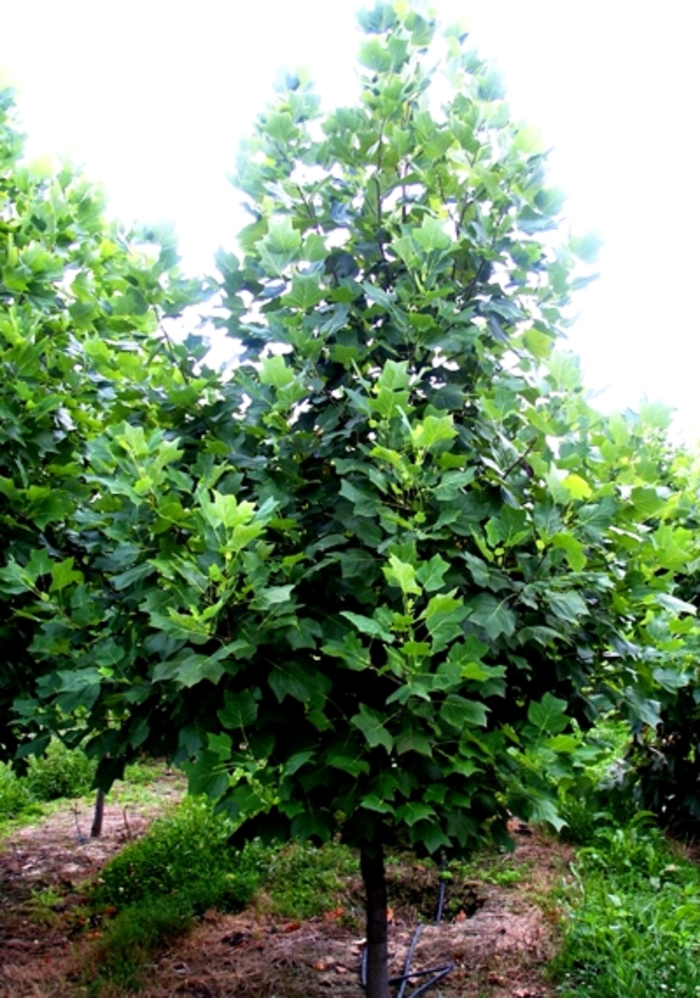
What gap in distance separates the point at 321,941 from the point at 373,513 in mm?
2847

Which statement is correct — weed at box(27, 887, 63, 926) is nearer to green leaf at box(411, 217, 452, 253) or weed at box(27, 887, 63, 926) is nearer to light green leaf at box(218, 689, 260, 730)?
light green leaf at box(218, 689, 260, 730)

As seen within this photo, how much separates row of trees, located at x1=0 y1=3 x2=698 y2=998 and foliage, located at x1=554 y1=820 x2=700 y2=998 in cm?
99

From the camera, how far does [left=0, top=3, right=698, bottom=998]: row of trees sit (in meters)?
2.43

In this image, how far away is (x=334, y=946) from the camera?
421 cm

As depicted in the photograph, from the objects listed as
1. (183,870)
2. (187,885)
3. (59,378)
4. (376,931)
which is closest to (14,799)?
(183,870)

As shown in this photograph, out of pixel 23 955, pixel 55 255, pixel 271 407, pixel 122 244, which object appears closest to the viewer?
pixel 271 407

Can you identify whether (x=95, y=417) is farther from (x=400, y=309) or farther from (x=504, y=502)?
(x=504, y=502)

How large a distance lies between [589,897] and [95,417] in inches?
135

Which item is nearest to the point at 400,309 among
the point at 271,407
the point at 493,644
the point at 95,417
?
the point at 271,407

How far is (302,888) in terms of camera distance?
16.3 feet

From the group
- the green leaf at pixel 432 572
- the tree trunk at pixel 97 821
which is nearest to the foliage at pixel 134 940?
the tree trunk at pixel 97 821

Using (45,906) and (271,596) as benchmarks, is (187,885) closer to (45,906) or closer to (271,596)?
(45,906)

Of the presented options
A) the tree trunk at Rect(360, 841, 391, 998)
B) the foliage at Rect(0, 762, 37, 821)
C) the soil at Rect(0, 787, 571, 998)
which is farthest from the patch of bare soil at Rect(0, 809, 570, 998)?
the foliage at Rect(0, 762, 37, 821)

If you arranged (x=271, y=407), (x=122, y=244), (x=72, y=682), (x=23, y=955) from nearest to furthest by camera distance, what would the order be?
(x=72, y=682) → (x=271, y=407) → (x=122, y=244) → (x=23, y=955)
